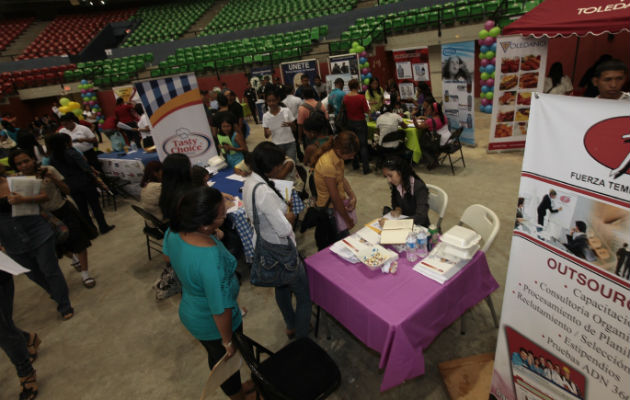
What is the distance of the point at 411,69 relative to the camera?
727cm

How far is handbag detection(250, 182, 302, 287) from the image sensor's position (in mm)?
2191

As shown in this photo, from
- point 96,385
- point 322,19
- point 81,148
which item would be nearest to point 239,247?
point 96,385

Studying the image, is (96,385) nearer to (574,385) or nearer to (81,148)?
(574,385)

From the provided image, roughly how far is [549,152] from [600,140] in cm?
19

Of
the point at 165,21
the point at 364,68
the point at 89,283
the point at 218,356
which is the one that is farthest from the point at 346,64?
the point at 165,21

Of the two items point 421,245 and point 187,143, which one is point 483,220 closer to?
point 421,245

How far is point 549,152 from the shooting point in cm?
138

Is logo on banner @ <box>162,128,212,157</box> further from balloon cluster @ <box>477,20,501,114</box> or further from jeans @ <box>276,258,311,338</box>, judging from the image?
balloon cluster @ <box>477,20,501,114</box>

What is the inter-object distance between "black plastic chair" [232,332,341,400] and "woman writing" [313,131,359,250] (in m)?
1.19

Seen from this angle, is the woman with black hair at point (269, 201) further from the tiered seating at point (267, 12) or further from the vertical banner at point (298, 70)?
the tiered seating at point (267, 12)

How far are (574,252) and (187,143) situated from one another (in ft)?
14.0

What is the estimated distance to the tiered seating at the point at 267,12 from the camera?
1545 cm

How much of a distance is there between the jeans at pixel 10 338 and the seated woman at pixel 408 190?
3026 mm

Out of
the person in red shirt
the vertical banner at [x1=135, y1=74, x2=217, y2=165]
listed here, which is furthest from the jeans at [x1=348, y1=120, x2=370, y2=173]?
the vertical banner at [x1=135, y1=74, x2=217, y2=165]
